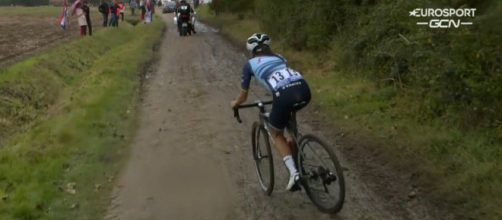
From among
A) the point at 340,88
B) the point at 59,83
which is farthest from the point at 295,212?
the point at 59,83

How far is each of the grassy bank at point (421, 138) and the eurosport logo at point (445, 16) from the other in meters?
1.17

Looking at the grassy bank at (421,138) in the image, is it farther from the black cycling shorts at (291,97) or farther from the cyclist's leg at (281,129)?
the black cycling shorts at (291,97)

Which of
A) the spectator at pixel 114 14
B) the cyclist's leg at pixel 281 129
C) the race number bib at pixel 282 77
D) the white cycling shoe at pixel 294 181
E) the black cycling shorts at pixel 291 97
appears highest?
the race number bib at pixel 282 77

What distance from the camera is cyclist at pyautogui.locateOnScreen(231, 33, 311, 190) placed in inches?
249

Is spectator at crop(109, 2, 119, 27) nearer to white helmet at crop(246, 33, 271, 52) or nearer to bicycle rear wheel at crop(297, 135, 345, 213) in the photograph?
white helmet at crop(246, 33, 271, 52)

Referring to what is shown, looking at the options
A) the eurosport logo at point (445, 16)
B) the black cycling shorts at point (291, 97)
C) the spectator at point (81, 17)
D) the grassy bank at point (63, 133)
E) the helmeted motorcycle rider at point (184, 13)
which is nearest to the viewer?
the black cycling shorts at point (291, 97)

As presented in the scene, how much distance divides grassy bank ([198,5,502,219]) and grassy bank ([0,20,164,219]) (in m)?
3.86

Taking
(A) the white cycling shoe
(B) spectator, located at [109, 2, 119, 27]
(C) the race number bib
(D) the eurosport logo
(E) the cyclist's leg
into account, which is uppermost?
(D) the eurosport logo

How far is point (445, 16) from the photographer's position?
9.52 m

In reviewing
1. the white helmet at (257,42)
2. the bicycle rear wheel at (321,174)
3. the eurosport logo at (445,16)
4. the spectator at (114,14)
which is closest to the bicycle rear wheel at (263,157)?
the bicycle rear wheel at (321,174)

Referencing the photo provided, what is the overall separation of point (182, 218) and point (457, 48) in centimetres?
447

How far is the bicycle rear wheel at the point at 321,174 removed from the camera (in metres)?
6.08

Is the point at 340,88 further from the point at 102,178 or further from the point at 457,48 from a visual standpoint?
the point at 102,178

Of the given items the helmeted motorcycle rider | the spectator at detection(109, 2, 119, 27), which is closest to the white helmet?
the helmeted motorcycle rider
